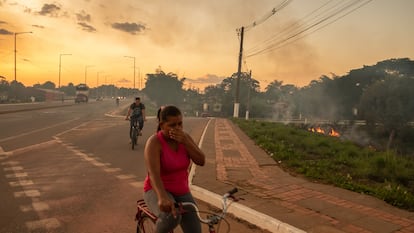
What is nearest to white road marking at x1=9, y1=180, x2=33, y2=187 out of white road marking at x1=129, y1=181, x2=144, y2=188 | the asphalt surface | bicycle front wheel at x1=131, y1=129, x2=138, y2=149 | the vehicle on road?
white road marking at x1=129, y1=181, x2=144, y2=188

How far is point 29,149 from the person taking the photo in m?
11.2

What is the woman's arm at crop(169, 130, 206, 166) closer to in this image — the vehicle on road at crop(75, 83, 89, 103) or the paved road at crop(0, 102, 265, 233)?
the paved road at crop(0, 102, 265, 233)

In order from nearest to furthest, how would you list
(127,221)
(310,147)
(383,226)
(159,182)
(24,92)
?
(159,182)
(383,226)
(127,221)
(310,147)
(24,92)

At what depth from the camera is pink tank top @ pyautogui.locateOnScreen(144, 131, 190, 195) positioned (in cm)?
286

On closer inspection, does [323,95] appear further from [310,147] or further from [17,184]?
[17,184]

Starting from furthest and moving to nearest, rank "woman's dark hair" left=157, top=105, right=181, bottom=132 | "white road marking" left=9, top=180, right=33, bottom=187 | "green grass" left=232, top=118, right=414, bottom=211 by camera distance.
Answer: "white road marking" left=9, top=180, right=33, bottom=187 < "green grass" left=232, top=118, right=414, bottom=211 < "woman's dark hair" left=157, top=105, right=181, bottom=132

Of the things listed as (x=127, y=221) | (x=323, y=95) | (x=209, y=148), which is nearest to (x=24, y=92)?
(x=323, y=95)

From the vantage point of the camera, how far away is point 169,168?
2893mm

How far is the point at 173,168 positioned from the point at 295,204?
3.23 metres

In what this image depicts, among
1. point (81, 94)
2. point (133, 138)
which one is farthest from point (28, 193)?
point (81, 94)

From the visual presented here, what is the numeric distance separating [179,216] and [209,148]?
901cm

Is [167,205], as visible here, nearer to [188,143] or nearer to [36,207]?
[188,143]

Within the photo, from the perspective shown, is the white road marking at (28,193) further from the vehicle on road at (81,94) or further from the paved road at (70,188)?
the vehicle on road at (81,94)

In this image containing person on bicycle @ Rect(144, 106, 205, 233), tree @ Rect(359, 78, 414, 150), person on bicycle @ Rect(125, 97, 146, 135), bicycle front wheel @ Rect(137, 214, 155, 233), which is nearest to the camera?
person on bicycle @ Rect(144, 106, 205, 233)
